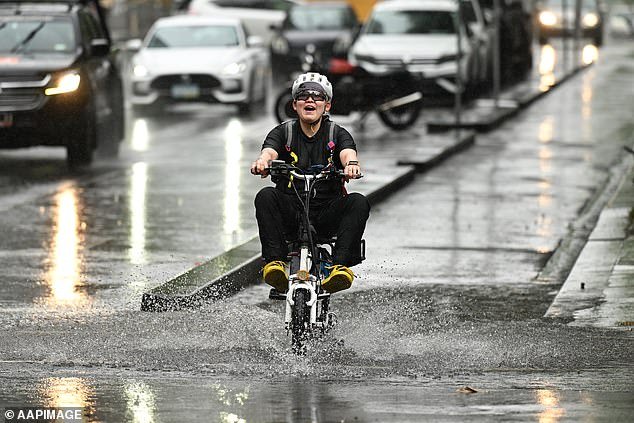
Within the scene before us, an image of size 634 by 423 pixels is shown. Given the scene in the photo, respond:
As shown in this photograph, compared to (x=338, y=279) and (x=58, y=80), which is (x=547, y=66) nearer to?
(x=58, y=80)

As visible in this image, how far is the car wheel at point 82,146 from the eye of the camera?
2031 cm

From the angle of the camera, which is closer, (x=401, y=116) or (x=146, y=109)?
(x=401, y=116)

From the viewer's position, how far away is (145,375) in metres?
8.45

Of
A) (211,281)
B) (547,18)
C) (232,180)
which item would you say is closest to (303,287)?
(211,281)

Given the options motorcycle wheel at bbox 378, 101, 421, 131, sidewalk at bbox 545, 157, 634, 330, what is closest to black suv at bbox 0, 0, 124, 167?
motorcycle wheel at bbox 378, 101, 421, 131

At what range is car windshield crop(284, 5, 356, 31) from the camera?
4147 centimetres

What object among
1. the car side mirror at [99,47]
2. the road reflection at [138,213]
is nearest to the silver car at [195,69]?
the car side mirror at [99,47]

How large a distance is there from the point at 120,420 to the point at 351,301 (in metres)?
4.19

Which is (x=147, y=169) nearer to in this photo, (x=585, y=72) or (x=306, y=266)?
(x=306, y=266)

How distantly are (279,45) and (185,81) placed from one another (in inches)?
490

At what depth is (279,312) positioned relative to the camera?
1085cm

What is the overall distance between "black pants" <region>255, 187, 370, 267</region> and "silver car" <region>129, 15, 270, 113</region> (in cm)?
1884

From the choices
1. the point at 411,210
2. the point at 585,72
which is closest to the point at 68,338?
the point at 411,210

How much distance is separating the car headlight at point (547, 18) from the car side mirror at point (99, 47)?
3929cm
